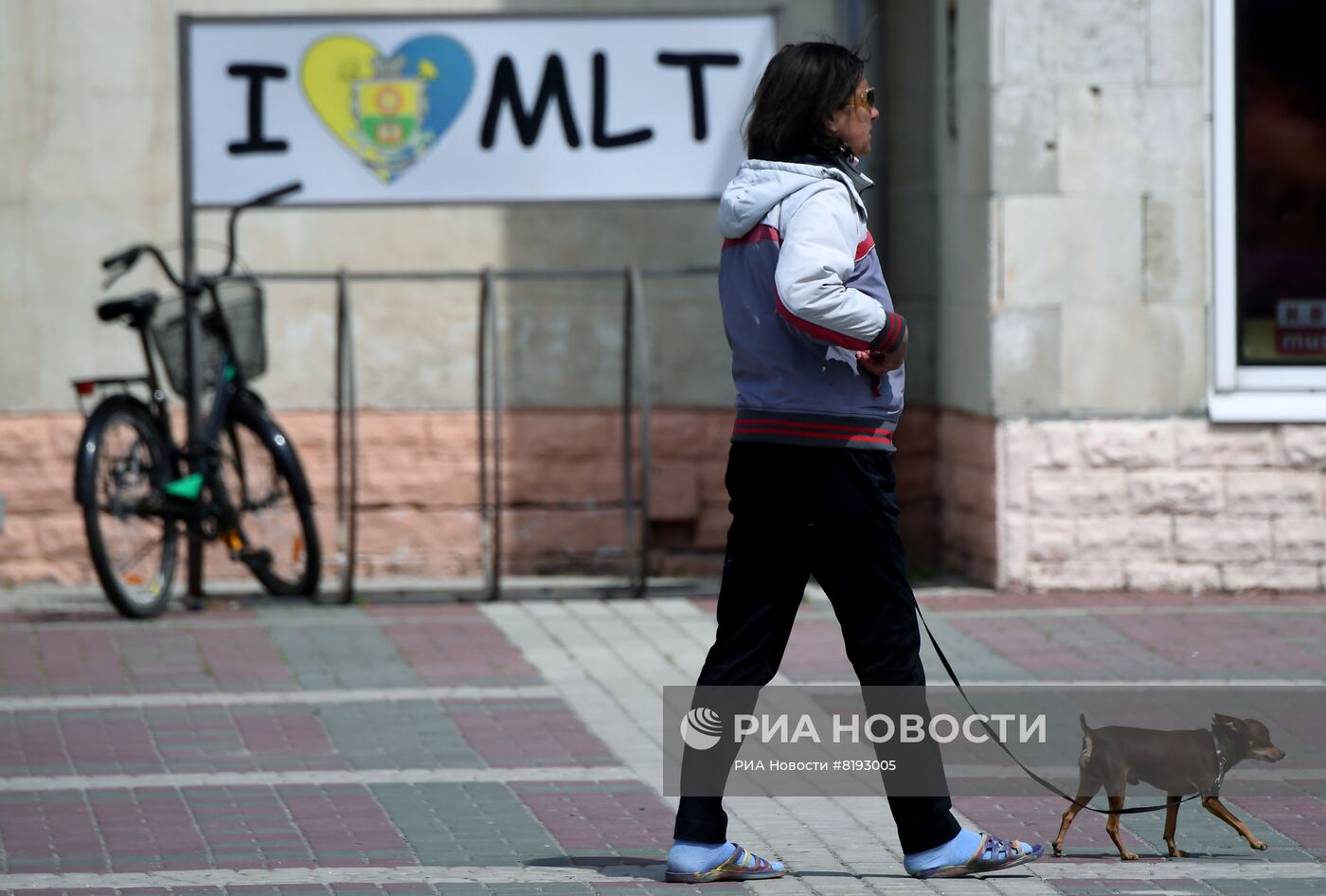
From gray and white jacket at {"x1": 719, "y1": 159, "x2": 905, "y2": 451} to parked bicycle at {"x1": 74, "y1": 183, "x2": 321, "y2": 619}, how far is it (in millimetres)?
4280

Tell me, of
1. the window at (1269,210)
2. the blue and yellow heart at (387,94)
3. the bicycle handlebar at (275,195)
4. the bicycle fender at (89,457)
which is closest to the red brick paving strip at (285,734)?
the bicycle fender at (89,457)

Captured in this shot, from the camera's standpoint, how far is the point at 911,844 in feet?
15.5

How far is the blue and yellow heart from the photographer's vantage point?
905 cm

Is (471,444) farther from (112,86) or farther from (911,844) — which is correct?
(911,844)

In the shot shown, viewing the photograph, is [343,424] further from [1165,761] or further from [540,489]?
[1165,761]

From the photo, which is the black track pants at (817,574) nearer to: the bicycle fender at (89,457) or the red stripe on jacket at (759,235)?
the red stripe on jacket at (759,235)

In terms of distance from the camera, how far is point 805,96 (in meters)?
4.62

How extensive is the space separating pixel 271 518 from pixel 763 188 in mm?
5105

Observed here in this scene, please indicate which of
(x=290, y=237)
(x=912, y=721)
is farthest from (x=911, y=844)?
(x=290, y=237)

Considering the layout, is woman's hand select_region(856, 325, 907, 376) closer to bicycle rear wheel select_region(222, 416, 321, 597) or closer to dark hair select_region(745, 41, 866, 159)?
dark hair select_region(745, 41, 866, 159)

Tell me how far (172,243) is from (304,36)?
4.12ft

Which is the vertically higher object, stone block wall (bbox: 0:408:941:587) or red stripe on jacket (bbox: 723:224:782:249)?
red stripe on jacket (bbox: 723:224:782:249)

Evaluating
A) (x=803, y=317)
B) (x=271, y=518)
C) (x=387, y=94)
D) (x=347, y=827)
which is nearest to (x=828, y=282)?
(x=803, y=317)

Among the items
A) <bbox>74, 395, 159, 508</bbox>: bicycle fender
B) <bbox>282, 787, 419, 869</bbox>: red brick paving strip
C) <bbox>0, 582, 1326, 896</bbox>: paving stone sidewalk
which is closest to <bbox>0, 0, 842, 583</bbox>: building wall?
<bbox>0, 582, 1326, 896</bbox>: paving stone sidewalk
